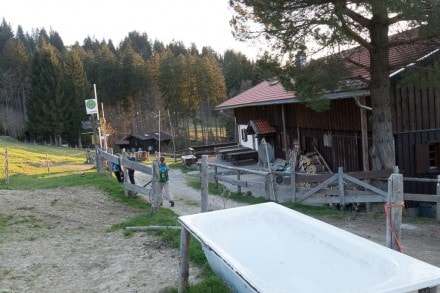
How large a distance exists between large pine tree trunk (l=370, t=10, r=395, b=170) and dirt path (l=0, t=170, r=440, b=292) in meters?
2.15

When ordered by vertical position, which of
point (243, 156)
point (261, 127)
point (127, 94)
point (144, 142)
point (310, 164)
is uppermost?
point (127, 94)

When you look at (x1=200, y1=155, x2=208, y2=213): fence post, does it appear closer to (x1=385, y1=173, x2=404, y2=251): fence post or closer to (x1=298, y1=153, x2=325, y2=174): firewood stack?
(x1=385, y1=173, x2=404, y2=251): fence post

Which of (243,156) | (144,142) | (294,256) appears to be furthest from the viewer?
(144,142)

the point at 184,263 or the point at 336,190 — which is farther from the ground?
the point at 184,263

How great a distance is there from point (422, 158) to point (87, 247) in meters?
10.9

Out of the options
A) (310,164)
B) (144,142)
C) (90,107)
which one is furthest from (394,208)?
(144,142)

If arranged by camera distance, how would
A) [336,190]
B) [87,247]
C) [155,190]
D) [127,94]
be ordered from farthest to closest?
1. [127,94]
2. [336,190]
3. [155,190]
4. [87,247]

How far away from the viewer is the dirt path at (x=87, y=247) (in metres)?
6.57

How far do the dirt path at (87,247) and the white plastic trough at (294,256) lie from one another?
1103mm

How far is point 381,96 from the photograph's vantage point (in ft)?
39.3

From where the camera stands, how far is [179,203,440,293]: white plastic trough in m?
3.54

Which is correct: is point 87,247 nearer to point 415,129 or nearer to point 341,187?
point 341,187

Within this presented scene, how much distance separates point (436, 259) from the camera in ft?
25.2

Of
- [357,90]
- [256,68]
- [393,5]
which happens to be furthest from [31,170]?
[393,5]
